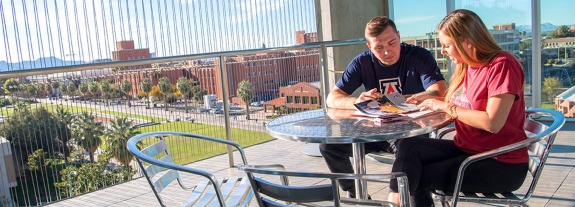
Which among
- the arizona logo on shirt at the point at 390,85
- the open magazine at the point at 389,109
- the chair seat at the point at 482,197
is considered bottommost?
the chair seat at the point at 482,197

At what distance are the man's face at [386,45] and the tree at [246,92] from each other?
2394 mm

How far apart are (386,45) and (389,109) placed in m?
0.57

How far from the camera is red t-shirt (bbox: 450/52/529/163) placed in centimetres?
193

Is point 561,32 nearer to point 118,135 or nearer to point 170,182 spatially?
point 118,135

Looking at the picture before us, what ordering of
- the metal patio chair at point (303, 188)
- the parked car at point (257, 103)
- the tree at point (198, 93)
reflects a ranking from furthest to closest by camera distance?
the parked car at point (257, 103) < the tree at point (198, 93) < the metal patio chair at point (303, 188)

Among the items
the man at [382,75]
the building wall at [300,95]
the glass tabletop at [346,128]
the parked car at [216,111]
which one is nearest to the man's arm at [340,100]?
the man at [382,75]

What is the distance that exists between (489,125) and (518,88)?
0.19m

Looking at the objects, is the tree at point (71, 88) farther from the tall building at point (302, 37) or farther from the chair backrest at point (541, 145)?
the chair backrest at point (541, 145)

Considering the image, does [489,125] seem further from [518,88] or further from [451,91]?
[451,91]

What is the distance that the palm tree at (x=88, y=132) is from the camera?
4.05 metres

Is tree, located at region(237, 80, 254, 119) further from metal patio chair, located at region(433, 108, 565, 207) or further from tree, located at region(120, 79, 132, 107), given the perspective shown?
metal patio chair, located at region(433, 108, 565, 207)

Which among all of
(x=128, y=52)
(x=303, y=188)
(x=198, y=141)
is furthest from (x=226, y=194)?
(x=128, y=52)

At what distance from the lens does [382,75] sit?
118 inches

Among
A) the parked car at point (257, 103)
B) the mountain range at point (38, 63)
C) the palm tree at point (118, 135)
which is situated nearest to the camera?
the mountain range at point (38, 63)
